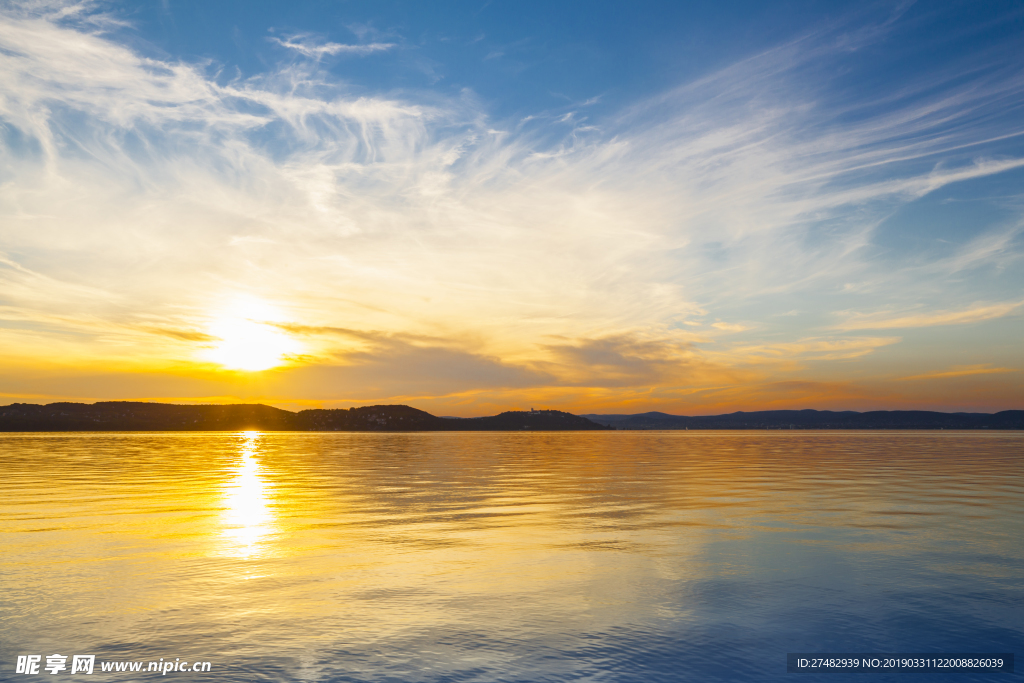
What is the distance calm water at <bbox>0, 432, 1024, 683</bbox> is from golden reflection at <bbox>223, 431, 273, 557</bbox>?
21 centimetres

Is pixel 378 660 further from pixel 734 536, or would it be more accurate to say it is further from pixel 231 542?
pixel 734 536

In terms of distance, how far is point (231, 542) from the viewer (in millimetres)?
19688

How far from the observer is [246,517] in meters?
25.0

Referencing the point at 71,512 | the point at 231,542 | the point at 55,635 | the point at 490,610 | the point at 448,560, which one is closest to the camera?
the point at 55,635

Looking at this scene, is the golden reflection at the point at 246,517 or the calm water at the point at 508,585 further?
the golden reflection at the point at 246,517

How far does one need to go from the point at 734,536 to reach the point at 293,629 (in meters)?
14.6

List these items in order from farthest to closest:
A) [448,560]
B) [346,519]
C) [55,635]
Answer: [346,519], [448,560], [55,635]

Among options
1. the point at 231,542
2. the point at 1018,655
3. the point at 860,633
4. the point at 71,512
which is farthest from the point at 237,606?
the point at 71,512

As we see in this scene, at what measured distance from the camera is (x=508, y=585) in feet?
47.5

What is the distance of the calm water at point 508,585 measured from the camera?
408 inches

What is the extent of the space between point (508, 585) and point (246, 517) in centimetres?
1520

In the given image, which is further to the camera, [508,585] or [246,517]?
[246,517]

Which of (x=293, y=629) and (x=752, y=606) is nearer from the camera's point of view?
(x=293, y=629)

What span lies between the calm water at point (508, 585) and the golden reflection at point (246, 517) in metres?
0.21
